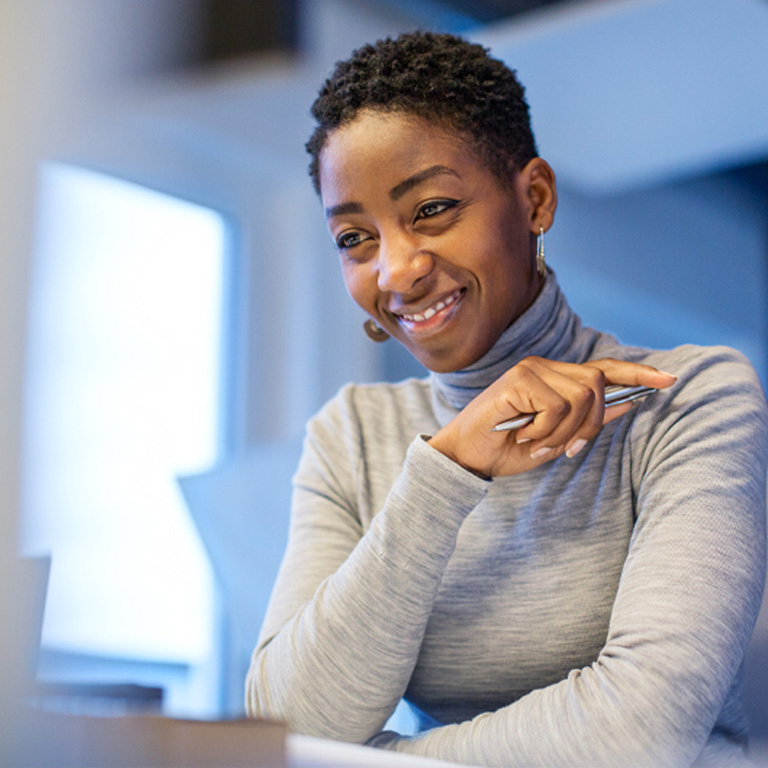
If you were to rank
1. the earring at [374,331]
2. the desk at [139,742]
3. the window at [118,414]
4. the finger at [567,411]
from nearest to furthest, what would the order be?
the desk at [139,742] < the finger at [567,411] < the earring at [374,331] < the window at [118,414]

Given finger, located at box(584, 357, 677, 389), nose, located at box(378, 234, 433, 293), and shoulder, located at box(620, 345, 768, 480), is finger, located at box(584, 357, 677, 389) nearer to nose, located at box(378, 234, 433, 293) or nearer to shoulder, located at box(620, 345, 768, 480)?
shoulder, located at box(620, 345, 768, 480)

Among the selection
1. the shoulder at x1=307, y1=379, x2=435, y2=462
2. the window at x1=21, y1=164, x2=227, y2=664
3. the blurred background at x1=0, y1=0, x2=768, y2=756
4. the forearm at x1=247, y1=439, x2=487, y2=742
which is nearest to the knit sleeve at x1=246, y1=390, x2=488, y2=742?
the forearm at x1=247, y1=439, x2=487, y2=742

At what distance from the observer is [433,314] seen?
94cm

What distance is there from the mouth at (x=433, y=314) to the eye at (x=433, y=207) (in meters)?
0.08

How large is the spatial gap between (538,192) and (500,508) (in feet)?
1.14

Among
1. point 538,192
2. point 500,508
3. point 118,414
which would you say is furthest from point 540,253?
point 118,414

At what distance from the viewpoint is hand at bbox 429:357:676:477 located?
2.75 ft

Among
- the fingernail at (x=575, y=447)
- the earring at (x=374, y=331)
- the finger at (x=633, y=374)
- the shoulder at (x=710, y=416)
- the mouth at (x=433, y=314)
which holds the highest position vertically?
the mouth at (x=433, y=314)

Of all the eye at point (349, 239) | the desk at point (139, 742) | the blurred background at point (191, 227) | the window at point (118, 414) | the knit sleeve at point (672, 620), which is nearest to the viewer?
the desk at point (139, 742)

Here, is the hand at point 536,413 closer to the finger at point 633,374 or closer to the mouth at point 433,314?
the finger at point 633,374

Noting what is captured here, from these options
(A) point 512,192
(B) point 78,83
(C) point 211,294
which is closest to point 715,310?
(C) point 211,294

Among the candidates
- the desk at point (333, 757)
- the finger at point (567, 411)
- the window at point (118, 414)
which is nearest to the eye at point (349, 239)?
the finger at point (567, 411)

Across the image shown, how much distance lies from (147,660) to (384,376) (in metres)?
1.12

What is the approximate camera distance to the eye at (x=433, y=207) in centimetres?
90
